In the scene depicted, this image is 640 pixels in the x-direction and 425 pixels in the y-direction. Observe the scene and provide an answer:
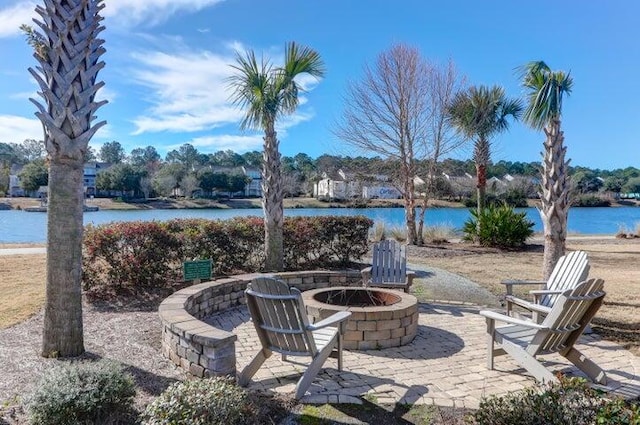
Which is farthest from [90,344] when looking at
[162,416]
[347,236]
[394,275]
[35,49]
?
[347,236]

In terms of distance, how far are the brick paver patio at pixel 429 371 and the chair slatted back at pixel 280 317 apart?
0.36 metres

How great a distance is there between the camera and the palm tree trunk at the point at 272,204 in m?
8.23

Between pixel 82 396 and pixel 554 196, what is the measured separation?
20.0 ft

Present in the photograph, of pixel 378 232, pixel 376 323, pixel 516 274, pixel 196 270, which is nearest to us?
pixel 376 323

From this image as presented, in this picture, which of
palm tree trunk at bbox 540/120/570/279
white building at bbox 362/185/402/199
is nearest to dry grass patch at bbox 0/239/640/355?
palm tree trunk at bbox 540/120/570/279

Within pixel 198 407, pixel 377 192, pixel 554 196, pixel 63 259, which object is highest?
pixel 377 192

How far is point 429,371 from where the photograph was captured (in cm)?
396

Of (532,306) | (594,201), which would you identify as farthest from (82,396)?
(594,201)

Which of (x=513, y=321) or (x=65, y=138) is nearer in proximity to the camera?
(x=513, y=321)

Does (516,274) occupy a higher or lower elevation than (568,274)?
lower

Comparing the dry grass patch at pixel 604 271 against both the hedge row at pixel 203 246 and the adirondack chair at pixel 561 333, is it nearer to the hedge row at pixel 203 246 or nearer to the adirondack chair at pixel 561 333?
the adirondack chair at pixel 561 333

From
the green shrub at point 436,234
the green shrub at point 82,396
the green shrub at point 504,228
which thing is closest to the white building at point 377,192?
the green shrub at point 436,234

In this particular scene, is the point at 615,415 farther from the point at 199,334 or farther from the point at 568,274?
the point at 568,274

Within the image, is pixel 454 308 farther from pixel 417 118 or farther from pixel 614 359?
pixel 417 118
